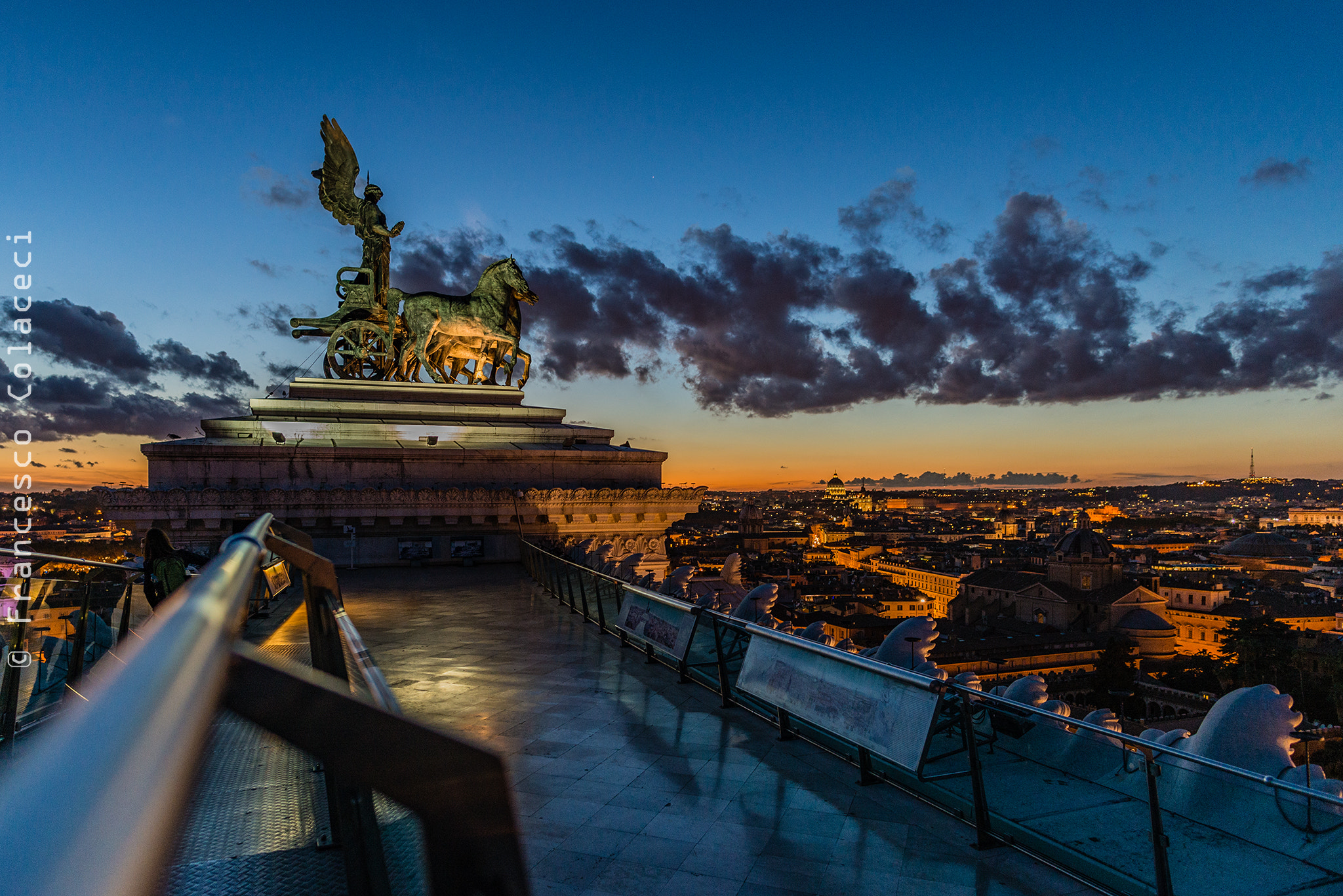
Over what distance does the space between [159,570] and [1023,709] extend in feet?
21.9

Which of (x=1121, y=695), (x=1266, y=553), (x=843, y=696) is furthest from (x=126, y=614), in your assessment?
(x=1266, y=553)

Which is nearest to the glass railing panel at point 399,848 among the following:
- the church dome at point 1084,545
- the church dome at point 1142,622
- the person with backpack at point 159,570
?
the person with backpack at point 159,570

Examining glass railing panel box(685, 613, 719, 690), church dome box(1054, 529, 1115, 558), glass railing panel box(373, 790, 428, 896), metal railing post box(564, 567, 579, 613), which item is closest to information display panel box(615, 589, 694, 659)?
glass railing panel box(685, 613, 719, 690)

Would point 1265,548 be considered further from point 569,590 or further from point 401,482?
point 569,590

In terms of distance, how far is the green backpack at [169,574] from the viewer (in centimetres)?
656

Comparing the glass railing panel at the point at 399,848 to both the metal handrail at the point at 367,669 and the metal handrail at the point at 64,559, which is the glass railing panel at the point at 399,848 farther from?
the metal handrail at the point at 64,559

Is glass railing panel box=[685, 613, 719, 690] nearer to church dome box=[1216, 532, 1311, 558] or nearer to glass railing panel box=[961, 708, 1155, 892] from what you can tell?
glass railing panel box=[961, 708, 1155, 892]

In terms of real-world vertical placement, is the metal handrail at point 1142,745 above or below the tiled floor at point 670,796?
above

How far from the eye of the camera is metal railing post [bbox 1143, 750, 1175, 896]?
337 centimetres

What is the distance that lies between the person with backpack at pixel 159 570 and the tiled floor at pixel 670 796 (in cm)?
208

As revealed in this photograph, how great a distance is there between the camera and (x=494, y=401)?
22.3 meters

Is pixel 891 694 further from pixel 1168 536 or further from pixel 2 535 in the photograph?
pixel 1168 536

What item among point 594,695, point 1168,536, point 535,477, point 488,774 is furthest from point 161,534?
point 1168,536

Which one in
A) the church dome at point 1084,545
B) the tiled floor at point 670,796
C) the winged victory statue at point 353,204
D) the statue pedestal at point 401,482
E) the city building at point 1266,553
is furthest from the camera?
the city building at point 1266,553
